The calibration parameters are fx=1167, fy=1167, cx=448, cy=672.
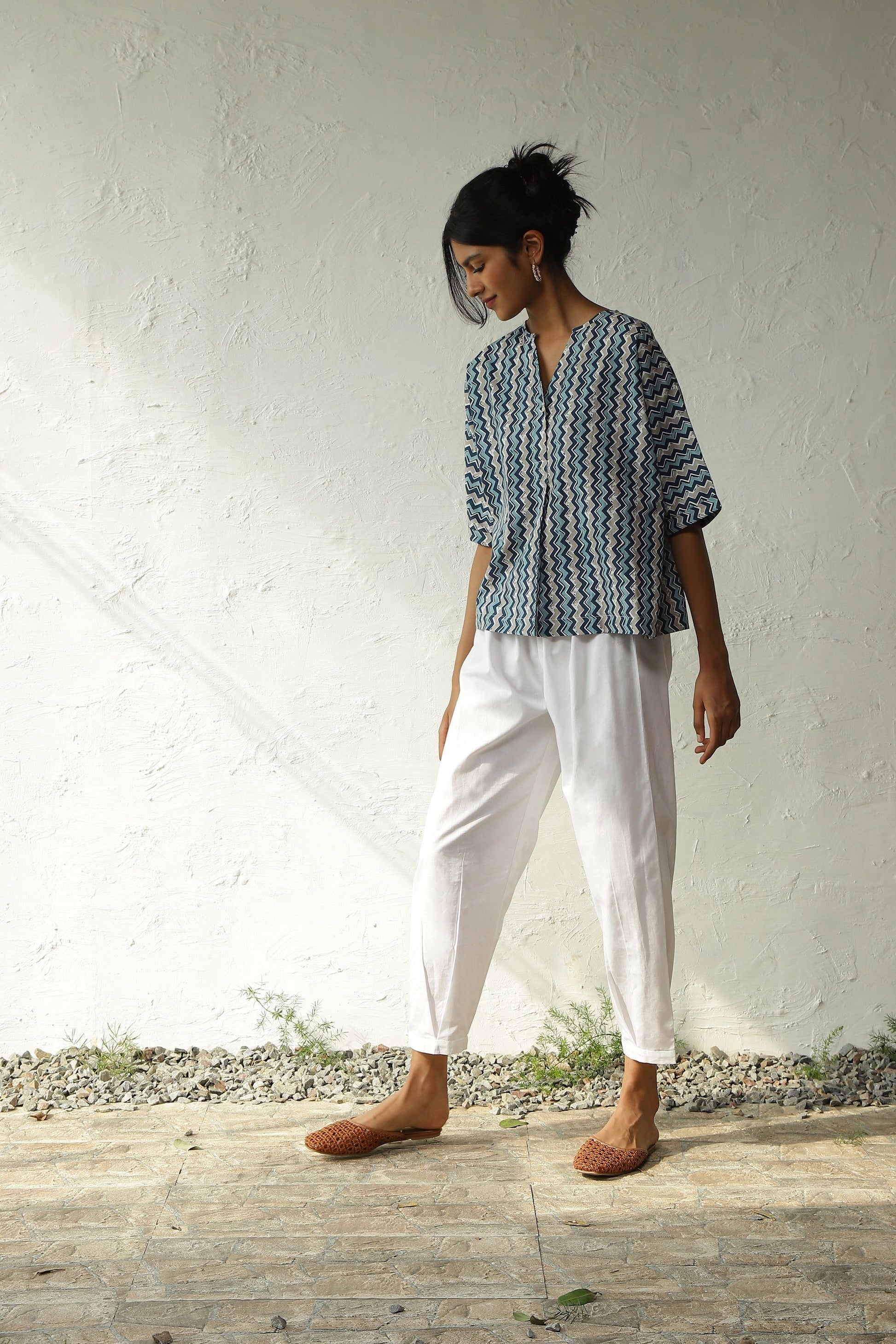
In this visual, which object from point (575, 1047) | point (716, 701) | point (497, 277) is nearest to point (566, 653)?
point (716, 701)

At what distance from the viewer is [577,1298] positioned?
1.60 m

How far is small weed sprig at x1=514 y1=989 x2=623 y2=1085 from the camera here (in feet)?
8.20

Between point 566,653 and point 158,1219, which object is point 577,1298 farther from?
point 566,653

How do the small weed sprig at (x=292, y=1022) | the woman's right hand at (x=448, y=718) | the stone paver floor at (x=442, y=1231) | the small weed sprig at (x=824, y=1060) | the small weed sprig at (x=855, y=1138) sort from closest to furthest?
the stone paver floor at (x=442, y=1231), the small weed sprig at (x=855, y=1138), the woman's right hand at (x=448, y=718), the small weed sprig at (x=824, y=1060), the small weed sprig at (x=292, y=1022)

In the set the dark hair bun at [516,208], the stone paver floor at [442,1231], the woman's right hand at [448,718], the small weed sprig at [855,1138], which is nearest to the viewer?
the stone paver floor at [442,1231]

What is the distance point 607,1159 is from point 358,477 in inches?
58.1

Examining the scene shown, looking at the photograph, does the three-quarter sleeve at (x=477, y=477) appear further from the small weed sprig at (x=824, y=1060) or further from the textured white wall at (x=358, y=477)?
the small weed sprig at (x=824, y=1060)

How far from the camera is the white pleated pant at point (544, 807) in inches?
80.6

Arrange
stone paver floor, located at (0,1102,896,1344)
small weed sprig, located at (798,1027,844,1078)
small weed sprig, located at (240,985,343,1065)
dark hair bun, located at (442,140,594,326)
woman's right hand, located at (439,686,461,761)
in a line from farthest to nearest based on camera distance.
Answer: small weed sprig, located at (240,985,343,1065), small weed sprig, located at (798,1027,844,1078), woman's right hand, located at (439,686,461,761), dark hair bun, located at (442,140,594,326), stone paver floor, located at (0,1102,896,1344)

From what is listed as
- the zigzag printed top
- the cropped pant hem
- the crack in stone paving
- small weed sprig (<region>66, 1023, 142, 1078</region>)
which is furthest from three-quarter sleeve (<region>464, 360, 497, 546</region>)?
small weed sprig (<region>66, 1023, 142, 1078</region>)

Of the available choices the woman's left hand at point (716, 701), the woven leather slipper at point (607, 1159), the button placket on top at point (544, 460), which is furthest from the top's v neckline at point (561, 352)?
the woven leather slipper at point (607, 1159)

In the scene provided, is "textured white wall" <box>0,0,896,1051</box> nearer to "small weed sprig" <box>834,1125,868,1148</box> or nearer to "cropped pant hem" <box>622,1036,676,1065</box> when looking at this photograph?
"small weed sprig" <box>834,1125,868,1148</box>

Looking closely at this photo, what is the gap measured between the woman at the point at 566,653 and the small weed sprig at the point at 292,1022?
490mm

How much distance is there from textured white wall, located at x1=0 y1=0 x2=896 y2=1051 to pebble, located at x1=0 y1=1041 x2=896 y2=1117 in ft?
0.19
